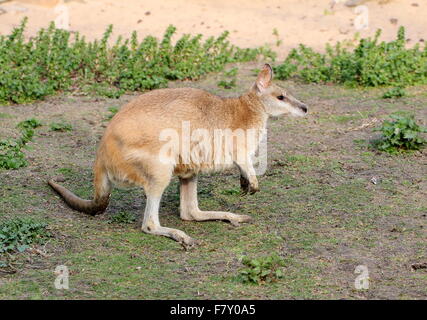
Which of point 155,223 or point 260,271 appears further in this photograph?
point 155,223

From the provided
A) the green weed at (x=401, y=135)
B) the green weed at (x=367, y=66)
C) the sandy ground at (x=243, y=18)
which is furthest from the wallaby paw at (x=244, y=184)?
the sandy ground at (x=243, y=18)

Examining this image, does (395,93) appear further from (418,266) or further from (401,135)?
(418,266)

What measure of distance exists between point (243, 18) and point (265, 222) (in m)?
5.00

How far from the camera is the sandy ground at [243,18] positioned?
31.3 feet

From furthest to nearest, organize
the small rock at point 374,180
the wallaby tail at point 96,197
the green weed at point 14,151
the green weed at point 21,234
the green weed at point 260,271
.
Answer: the green weed at point 14,151 < the small rock at point 374,180 < the wallaby tail at point 96,197 < the green weed at point 21,234 < the green weed at point 260,271

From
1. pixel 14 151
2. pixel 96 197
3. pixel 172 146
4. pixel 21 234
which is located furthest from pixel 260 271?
pixel 14 151

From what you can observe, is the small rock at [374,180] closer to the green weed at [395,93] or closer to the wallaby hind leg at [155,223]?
the wallaby hind leg at [155,223]

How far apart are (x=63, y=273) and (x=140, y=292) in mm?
491

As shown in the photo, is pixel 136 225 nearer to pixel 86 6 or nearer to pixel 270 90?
pixel 270 90

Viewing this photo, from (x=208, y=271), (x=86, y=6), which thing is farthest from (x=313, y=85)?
(x=208, y=271)

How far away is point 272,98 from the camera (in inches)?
223

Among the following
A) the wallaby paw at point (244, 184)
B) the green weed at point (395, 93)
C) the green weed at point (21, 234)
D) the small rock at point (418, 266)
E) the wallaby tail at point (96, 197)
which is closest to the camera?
the small rock at point (418, 266)
